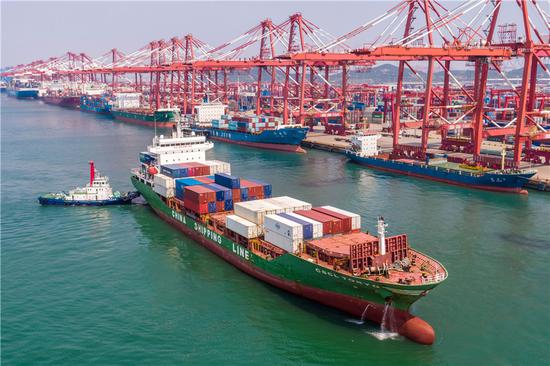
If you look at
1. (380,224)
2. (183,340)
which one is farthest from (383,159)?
(183,340)

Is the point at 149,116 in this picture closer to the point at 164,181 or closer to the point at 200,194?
the point at 164,181

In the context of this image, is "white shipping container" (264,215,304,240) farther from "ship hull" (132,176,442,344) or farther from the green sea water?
the green sea water

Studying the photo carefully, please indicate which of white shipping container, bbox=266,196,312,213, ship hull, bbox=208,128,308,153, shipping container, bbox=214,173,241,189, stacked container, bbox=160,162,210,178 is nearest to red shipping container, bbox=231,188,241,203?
shipping container, bbox=214,173,241,189

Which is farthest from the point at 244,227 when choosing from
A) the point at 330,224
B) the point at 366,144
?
the point at 366,144

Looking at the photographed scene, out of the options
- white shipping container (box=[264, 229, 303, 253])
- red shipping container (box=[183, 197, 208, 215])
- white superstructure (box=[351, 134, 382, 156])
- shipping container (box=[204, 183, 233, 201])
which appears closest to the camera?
white shipping container (box=[264, 229, 303, 253])

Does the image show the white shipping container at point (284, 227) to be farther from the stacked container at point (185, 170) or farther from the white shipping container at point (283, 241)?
the stacked container at point (185, 170)

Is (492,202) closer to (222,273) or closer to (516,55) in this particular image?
(516,55)

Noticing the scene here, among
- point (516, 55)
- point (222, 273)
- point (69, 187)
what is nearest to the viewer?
point (222, 273)
